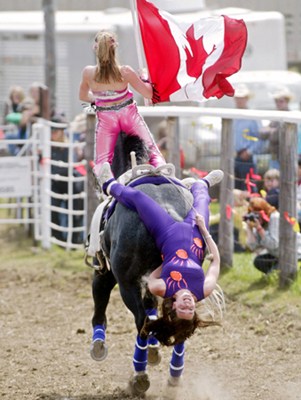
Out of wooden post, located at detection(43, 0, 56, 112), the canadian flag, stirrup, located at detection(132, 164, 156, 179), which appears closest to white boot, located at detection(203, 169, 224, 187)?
stirrup, located at detection(132, 164, 156, 179)

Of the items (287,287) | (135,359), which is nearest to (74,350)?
(135,359)

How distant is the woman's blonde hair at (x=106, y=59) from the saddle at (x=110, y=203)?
2.51 feet

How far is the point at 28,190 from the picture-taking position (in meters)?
8.99

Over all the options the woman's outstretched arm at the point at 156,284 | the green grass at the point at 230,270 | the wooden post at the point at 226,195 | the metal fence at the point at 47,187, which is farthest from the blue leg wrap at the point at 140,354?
the metal fence at the point at 47,187

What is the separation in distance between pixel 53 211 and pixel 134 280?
5699 millimetres

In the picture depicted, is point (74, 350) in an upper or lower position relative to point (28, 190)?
lower

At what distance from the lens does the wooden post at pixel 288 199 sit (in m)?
6.10

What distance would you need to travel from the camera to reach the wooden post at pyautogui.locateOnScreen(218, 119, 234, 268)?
272 inches

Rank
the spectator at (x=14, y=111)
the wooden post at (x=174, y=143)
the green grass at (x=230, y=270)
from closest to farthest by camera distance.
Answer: the green grass at (x=230, y=270) → the wooden post at (x=174, y=143) → the spectator at (x=14, y=111)

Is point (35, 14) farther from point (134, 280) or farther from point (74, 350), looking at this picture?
point (134, 280)

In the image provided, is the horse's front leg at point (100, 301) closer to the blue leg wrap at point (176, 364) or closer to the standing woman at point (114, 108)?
the blue leg wrap at point (176, 364)

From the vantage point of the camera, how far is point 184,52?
472 centimetres

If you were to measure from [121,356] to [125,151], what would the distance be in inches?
73.2

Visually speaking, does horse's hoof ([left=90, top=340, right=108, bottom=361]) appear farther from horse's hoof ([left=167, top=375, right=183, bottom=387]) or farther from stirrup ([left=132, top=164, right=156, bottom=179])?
stirrup ([left=132, top=164, right=156, bottom=179])
